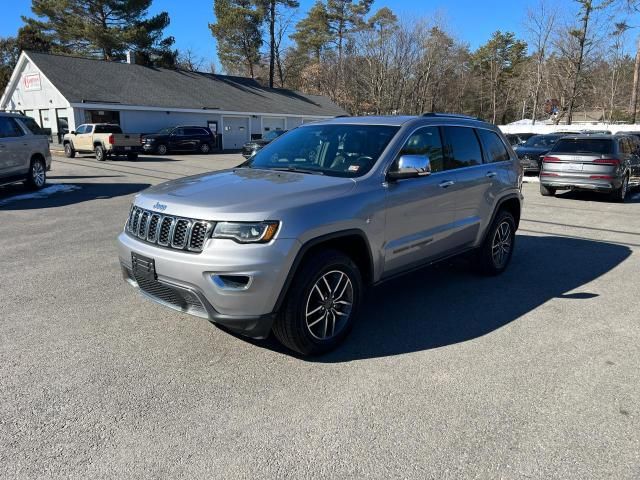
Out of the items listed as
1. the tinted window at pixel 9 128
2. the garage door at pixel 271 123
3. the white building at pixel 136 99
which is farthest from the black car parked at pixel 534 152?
the garage door at pixel 271 123

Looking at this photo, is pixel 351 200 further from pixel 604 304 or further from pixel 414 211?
pixel 604 304

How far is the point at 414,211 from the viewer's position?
4469 mm

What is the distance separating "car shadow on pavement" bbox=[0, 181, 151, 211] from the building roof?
16925 millimetres

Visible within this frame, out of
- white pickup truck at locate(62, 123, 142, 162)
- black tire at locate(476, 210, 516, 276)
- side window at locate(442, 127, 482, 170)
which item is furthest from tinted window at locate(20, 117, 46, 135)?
black tire at locate(476, 210, 516, 276)

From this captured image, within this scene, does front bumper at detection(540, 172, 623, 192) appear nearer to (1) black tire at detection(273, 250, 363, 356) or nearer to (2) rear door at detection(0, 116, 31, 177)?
(1) black tire at detection(273, 250, 363, 356)

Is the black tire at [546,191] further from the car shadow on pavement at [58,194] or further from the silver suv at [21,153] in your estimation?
the silver suv at [21,153]

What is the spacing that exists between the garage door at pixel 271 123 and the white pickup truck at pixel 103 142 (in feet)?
54.0

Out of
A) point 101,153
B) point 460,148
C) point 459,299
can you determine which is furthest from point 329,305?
point 101,153

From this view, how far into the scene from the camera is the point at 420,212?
455cm

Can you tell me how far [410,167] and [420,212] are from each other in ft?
2.00

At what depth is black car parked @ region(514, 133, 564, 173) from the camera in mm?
18422

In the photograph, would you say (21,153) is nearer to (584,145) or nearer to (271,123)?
(584,145)

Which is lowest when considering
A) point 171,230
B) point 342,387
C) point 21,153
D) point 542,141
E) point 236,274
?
point 342,387

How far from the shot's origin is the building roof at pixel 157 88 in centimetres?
2982
